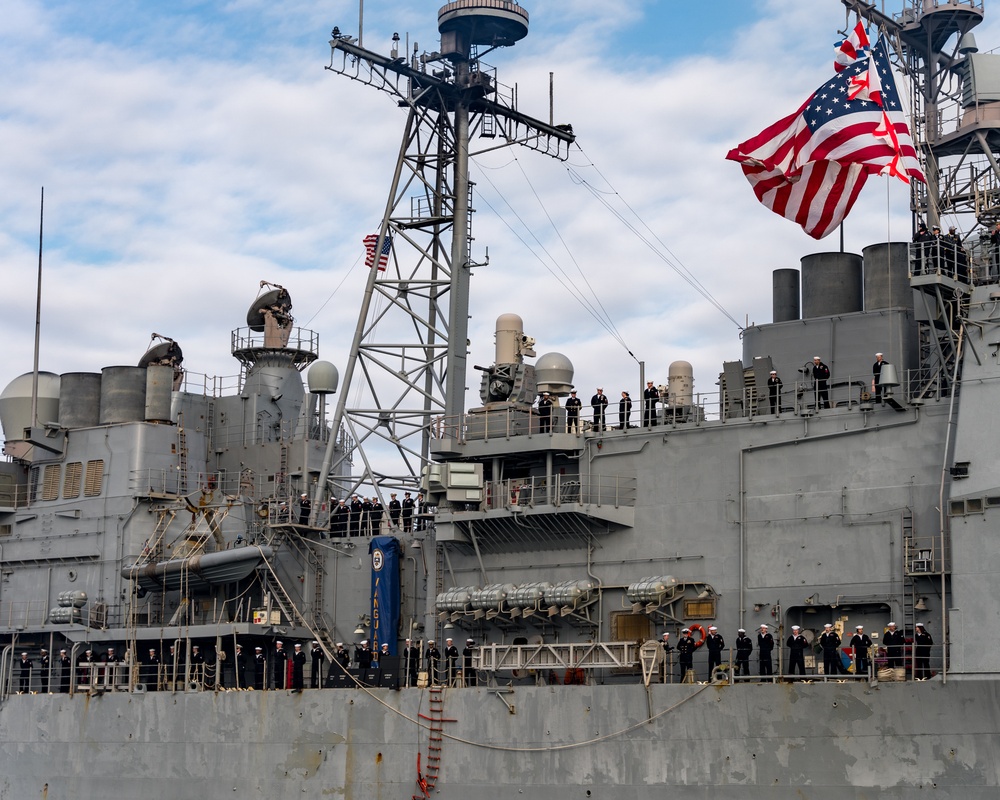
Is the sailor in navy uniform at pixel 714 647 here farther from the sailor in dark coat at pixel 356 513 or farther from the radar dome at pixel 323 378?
the radar dome at pixel 323 378

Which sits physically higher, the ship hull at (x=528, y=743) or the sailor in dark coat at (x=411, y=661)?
the sailor in dark coat at (x=411, y=661)

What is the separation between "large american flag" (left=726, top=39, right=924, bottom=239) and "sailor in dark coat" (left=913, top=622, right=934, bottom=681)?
21.5 feet

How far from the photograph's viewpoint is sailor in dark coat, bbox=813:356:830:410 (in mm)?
24109

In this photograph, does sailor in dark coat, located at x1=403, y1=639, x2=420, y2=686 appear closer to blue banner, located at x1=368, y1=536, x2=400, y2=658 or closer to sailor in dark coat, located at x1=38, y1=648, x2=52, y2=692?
blue banner, located at x1=368, y1=536, x2=400, y2=658

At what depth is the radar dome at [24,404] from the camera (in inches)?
1321

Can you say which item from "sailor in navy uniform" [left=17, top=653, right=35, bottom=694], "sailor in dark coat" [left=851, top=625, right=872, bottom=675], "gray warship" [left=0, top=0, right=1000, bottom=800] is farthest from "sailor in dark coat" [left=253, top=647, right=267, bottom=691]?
"sailor in dark coat" [left=851, top=625, right=872, bottom=675]

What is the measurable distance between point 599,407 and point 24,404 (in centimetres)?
1431

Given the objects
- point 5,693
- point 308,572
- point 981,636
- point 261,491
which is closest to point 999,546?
point 981,636

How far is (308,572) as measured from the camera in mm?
29266

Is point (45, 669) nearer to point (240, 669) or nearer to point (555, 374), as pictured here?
point (240, 669)

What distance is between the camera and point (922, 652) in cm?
2164

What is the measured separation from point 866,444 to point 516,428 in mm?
6492

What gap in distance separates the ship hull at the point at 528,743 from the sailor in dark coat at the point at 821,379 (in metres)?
5.13

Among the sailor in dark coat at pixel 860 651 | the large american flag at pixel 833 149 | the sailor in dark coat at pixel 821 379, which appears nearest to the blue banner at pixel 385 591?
the sailor in dark coat at pixel 821 379
